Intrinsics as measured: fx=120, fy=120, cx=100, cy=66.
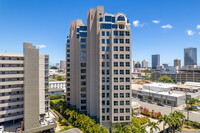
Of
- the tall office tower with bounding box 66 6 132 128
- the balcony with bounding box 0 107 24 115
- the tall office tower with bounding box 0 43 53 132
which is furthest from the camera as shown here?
the tall office tower with bounding box 66 6 132 128

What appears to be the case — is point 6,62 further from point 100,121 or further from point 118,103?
point 118,103

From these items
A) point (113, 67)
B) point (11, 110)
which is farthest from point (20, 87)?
point (113, 67)

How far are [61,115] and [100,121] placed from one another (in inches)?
927

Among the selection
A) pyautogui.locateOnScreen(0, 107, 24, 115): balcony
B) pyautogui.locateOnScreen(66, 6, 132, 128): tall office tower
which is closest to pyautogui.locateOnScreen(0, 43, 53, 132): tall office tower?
pyautogui.locateOnScreen(0, 107, 24, 115): balcony

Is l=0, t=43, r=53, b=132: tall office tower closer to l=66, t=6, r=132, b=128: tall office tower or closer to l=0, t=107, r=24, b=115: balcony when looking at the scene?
l=0, t=107, r=24, b=115: balcony

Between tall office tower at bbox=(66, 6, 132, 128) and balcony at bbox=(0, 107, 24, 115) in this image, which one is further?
tall office tower at bbox=(66, 6, 132, 128)

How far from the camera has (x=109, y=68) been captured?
158 feet

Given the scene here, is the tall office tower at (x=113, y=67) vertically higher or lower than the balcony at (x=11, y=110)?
higher

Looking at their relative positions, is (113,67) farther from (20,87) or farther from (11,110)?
(11,110)

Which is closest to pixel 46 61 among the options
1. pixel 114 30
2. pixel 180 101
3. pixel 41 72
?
pixel 41 72

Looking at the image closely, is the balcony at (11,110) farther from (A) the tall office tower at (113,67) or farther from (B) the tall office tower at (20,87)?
(A) the tall office tower at (113,67)

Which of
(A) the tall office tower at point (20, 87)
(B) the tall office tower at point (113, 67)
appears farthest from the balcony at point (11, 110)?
(B) the tall office tower at point (113, 67)

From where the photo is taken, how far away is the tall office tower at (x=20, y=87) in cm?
4322

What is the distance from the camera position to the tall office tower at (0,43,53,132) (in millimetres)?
43219
